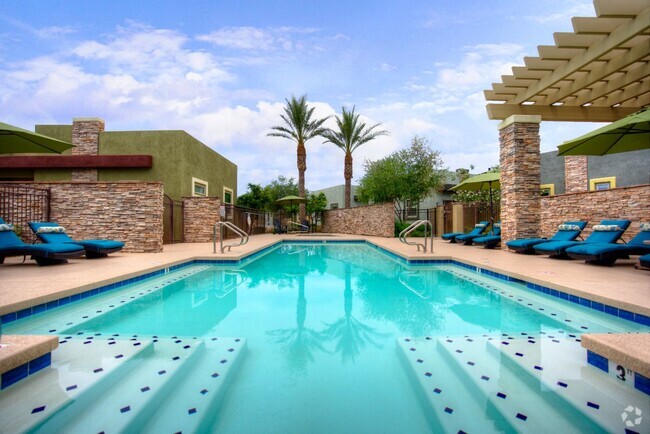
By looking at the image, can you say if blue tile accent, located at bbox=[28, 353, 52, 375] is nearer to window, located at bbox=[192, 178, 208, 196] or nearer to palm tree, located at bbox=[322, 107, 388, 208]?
window, located at bbox=[192, 178, 208, 196]

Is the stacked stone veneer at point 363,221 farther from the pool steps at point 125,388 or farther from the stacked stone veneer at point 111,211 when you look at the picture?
the pool steps at point 125,388

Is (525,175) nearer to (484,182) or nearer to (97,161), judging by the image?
(484,182)

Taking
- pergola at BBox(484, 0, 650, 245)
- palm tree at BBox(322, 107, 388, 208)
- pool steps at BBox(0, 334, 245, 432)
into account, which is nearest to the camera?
pool steps at BBox(0, 334, 245, 432)

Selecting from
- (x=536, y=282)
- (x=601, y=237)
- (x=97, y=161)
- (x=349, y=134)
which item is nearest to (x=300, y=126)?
(x=349, y=134)

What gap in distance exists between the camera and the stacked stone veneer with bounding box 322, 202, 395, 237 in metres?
16.2

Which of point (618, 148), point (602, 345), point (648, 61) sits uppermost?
point (648, 61)

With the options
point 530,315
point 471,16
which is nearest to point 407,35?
point 471,16

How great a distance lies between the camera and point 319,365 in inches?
98.2

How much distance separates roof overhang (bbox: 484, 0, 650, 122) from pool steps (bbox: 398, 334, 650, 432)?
5330mm

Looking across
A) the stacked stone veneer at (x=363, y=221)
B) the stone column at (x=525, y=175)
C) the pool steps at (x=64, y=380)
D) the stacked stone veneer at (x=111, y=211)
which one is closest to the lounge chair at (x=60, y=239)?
the stacked stone veneer at (x=111, y=211)

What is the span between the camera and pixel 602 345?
2.11 m

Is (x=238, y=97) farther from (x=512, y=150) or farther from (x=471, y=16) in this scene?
(x=512, y=150)

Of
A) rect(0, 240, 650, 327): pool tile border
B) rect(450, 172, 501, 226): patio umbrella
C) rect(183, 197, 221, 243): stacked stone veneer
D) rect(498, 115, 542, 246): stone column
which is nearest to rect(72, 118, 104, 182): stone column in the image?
rect(183, 197, 221, 243): stacked stone veneer

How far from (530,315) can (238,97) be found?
16.7 metres
